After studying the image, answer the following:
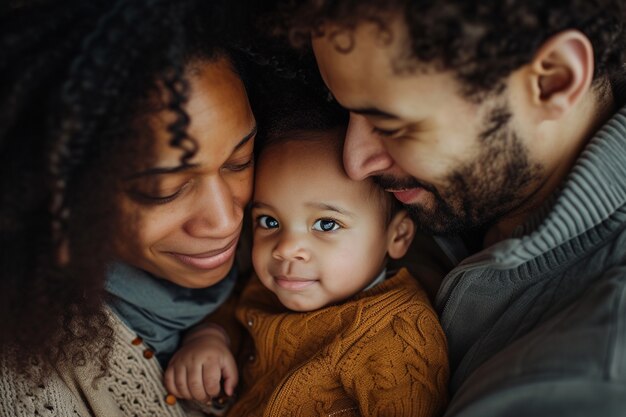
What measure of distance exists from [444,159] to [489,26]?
0.94 ft

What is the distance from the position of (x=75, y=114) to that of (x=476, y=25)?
72cm

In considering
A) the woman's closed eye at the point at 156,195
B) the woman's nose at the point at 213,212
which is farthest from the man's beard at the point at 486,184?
the woman's closed eye at the point at 156,195

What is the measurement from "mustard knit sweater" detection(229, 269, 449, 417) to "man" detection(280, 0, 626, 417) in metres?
0.10

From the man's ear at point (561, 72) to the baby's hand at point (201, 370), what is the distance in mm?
1038

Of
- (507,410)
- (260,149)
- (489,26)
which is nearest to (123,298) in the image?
(260,149)

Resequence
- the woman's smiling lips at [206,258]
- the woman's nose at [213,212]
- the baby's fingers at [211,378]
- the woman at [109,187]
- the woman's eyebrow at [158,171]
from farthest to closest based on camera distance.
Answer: the baby's fingers at [211,378]
the woman's smiling lips at [206,258]
the woman's nose at [213,212]
the woman's eyebrow at [158,171]
the woman at [109,187]

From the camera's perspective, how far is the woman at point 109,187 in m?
1.08

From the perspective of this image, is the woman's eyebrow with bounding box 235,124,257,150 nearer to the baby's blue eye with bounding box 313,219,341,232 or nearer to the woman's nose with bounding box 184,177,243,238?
the woman's nose with bounding box 184,177,243,238

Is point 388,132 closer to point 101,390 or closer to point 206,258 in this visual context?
point 206,258

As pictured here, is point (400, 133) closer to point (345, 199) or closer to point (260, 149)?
point (345, 199)

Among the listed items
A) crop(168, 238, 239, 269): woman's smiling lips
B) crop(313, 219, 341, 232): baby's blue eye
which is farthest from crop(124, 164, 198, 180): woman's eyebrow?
crop(313, 219, 341, 232): baby's blue eye

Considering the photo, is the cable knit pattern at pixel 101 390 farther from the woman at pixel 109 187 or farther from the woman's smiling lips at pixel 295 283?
the woman's smiling lips at pixel 295 283

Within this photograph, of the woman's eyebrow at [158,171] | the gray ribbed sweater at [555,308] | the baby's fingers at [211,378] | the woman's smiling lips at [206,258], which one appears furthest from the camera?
the baby's fingers at [211,378]

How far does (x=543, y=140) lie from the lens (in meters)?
1.29
